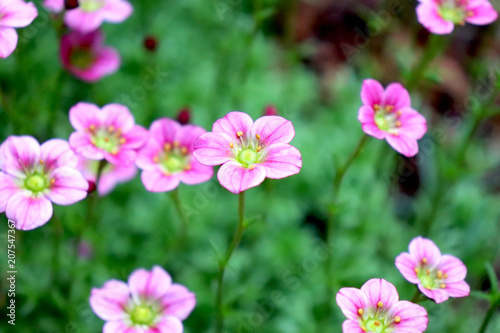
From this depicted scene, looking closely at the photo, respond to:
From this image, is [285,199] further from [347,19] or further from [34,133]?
[347,19]

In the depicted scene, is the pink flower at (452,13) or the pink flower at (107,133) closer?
the pink flower at (107,133)

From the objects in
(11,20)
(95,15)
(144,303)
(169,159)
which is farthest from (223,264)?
(95,15)

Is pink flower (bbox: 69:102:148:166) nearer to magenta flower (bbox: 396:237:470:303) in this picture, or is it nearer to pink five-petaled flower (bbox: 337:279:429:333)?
pink five-petaled flower (bbox: 337:279:429:333)

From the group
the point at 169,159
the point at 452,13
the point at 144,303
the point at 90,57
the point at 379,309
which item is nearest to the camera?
the point at 379,309

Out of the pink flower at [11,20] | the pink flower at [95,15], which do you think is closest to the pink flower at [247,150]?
the pink flower at [11,20]

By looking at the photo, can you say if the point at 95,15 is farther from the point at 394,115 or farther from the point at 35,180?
the point at 394,115

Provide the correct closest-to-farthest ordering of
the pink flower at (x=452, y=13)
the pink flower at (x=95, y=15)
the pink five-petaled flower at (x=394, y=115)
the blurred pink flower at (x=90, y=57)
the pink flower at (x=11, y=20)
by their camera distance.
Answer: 1. the pink flower at (x=11, y=20)
2. the pink five-petaled flower at (x=394, y=115)
3. the pink flower at (x=452, y=13)
4. the pink flower at (x=95, y=15)
5. the blurred pink flower at (x=90, y=57)

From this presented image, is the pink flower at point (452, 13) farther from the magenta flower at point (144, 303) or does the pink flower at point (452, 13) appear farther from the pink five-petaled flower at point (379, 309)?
the magenta flower at point (144, 303)
